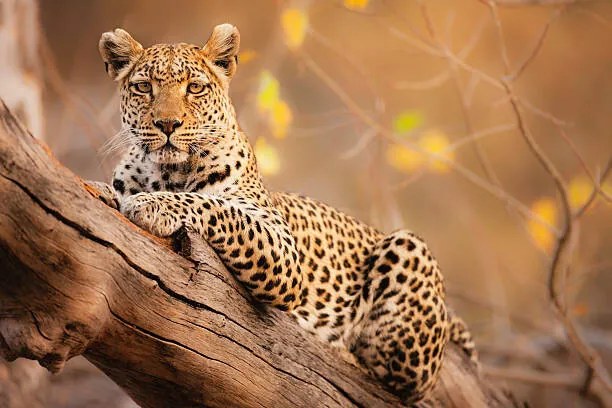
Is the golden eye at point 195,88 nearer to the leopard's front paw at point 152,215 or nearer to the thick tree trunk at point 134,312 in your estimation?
the leopard's front paw at point 152,215

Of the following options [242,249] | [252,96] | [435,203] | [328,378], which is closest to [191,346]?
[242,249]

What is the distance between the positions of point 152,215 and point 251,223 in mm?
663

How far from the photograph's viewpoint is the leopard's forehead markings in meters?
4.95

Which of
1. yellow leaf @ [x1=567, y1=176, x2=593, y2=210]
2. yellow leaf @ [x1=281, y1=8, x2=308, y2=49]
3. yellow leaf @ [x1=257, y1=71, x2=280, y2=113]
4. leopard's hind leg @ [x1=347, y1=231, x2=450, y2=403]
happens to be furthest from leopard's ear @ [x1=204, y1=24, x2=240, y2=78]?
yellow leaf @ [x1=567, y1=176, x2=593, y2=210]

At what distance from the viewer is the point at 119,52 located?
198 inches

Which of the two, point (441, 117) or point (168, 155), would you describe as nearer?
point (168, 155)

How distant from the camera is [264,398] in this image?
4.96m

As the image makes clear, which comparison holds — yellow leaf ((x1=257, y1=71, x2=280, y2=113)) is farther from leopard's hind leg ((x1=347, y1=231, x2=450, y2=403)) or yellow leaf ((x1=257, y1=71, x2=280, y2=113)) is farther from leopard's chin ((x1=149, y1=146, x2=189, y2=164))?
leopard's chin ((x1=149, y1=146, x2=189, y2=164))

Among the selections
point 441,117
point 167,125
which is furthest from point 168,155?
point 441,117

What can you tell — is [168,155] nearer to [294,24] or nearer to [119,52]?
[119,52]

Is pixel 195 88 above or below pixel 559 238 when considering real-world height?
below

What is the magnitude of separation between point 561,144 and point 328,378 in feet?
28.0

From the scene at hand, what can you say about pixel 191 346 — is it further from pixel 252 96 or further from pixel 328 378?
pixel 252 96

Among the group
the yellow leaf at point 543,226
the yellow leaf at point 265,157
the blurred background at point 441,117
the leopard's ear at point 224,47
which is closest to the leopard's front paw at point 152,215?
the leopard's ear at point 224,47
